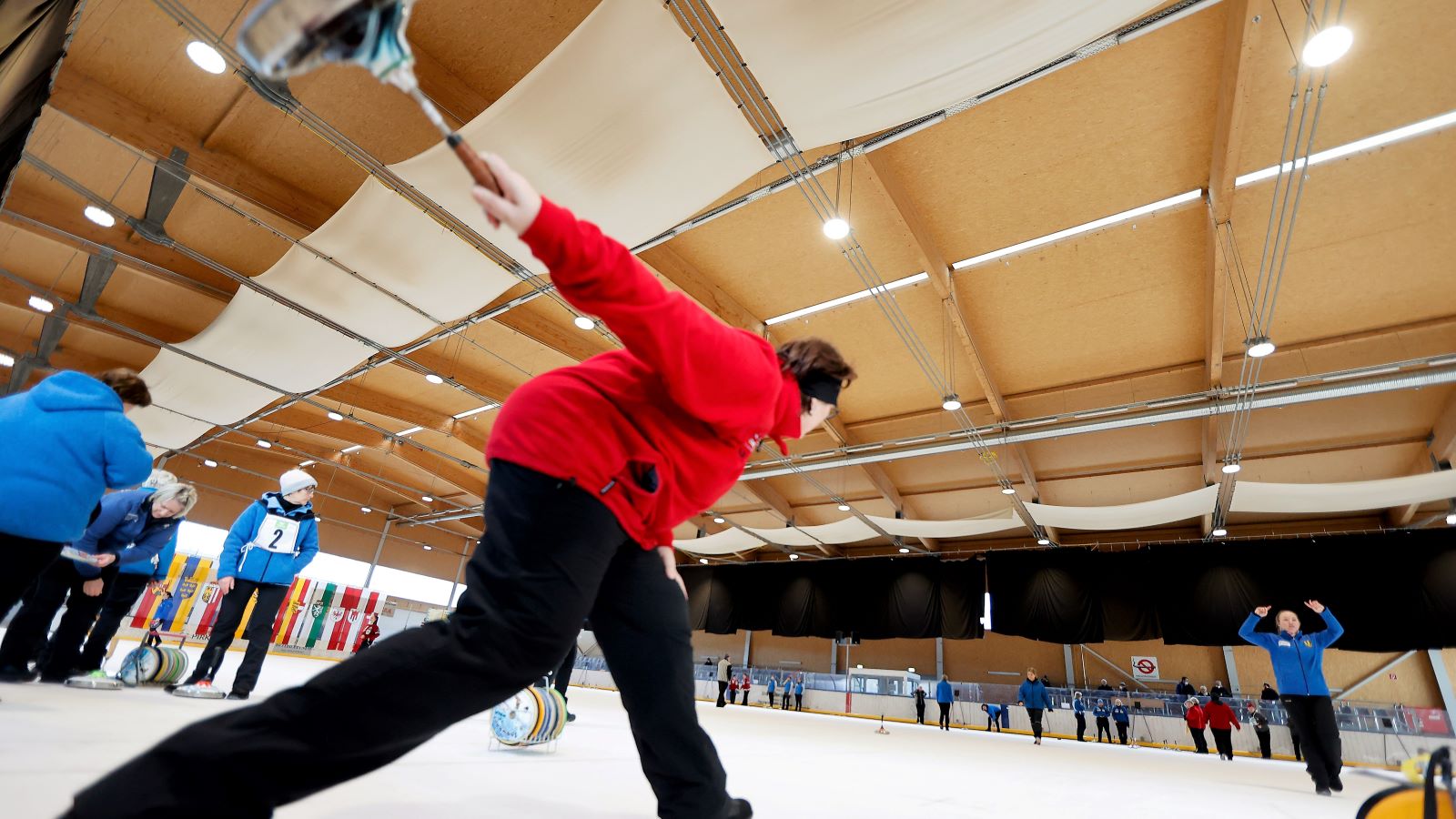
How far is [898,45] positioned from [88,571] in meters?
5.19

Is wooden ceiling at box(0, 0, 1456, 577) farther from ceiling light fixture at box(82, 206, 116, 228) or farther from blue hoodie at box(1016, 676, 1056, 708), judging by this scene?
blue hoodie at box(1016, 676, 1056, 708)

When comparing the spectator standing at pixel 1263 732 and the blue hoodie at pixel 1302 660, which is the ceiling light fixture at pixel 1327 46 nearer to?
the blue hoodie at pixel 1302 660

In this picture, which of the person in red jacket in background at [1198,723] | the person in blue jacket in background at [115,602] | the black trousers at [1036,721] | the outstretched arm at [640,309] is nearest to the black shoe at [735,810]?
the outstretched arm at [640,309]

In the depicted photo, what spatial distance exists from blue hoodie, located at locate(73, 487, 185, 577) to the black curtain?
1.76m

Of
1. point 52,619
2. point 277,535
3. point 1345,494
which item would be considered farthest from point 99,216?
point 1345,494

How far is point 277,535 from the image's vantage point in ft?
11.3

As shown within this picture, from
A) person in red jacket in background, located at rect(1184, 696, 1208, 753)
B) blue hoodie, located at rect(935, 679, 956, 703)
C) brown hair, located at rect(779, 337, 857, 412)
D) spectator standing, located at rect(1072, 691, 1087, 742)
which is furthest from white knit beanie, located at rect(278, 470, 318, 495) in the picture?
spectator standing, located at rect(1072, 691, 1087, 742)

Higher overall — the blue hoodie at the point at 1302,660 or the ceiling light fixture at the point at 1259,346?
the ceiling light fixture at the point at 1259,346

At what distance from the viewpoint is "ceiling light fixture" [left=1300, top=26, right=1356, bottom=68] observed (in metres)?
3.89

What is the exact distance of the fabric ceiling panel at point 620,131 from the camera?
3912 millimetres

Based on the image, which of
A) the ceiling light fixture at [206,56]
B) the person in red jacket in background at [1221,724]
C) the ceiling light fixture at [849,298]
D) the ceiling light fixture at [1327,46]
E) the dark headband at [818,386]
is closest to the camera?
the dark headband at [818,386]

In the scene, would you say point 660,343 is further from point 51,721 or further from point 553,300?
point 553,300

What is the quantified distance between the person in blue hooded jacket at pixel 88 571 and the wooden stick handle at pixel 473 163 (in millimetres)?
3374

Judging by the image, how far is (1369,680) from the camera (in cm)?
1227
